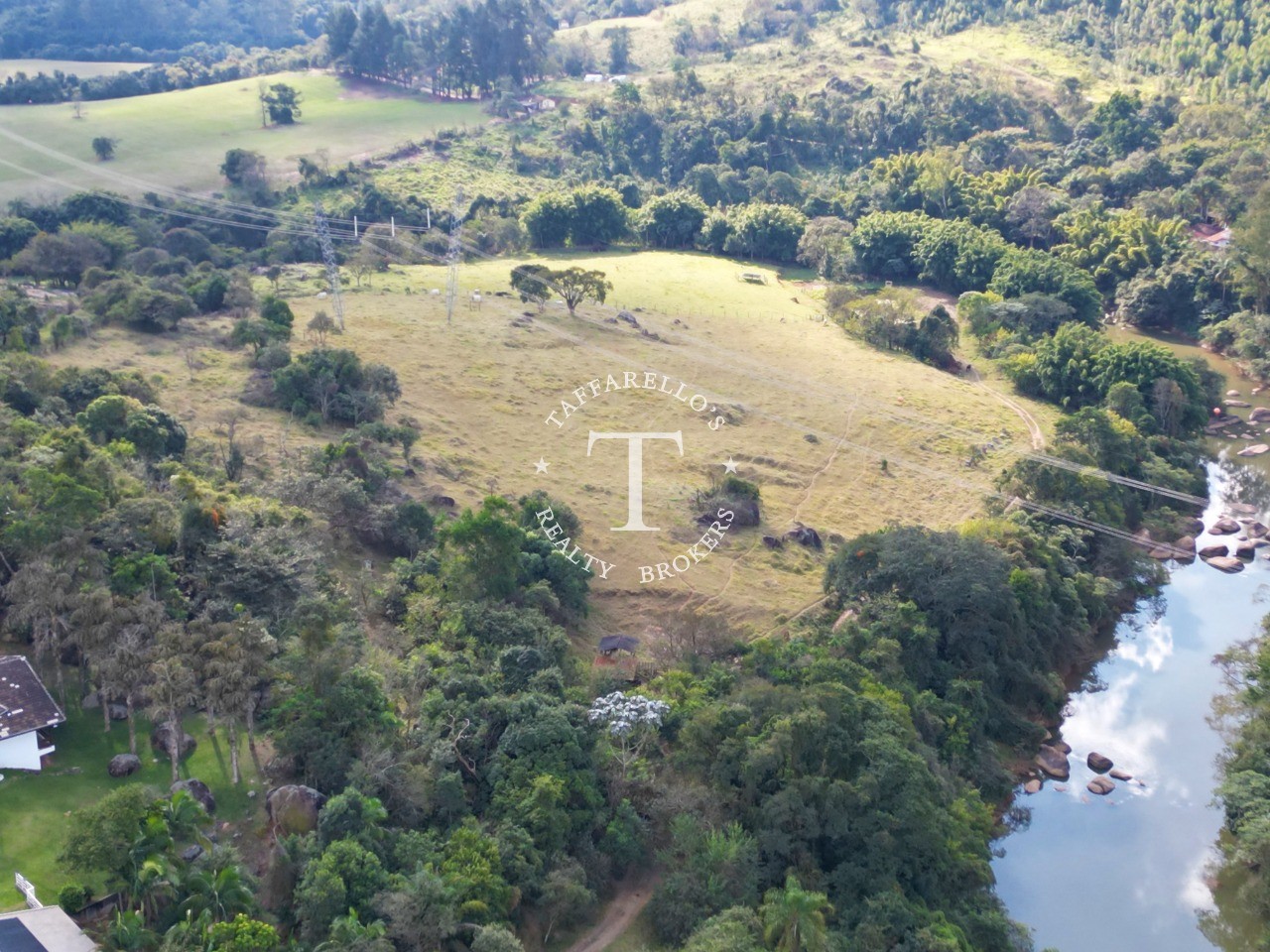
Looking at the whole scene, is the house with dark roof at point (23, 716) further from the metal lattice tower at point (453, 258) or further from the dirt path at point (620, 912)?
the metal lattice tower at point (453, 258)

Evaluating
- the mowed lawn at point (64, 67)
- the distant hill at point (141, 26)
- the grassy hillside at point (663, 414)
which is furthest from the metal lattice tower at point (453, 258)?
the distant hill at point (141, 26)

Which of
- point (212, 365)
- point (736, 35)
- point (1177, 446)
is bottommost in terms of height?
point (1177, 446)

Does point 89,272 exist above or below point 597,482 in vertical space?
above

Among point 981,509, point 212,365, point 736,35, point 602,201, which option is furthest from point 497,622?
point 736,35

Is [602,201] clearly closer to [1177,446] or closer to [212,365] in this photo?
[212,365]

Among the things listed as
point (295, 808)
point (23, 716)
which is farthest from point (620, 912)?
point (23, 716)

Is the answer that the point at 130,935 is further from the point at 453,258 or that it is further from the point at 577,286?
the point at 453,258

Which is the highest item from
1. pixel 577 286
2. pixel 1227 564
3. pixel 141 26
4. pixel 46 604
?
pixel 141 26
